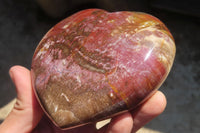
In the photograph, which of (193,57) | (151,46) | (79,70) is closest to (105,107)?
(79,70)

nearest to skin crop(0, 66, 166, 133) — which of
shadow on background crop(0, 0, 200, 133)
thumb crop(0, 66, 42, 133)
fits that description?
thumb crop(0, 66, 42, 133)

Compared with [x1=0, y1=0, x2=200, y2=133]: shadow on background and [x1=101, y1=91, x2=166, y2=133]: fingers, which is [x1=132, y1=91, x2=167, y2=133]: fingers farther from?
[x1=0, y1=0, x2=200, y2=133]: shadow on background

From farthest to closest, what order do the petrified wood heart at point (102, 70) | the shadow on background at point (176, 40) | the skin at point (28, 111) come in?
1. the shadow on background at point (176, 40)
2. the skin at point (28, 111)
3. the petrified wood heart at point (102, 70)

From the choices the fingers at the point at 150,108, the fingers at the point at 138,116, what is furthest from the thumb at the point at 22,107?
the fingers at the point at 150,108

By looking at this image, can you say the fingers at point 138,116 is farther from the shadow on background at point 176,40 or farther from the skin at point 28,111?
the shadow on background at point 176,40

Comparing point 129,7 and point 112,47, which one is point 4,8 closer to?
point 129,7
